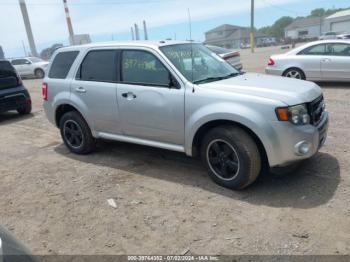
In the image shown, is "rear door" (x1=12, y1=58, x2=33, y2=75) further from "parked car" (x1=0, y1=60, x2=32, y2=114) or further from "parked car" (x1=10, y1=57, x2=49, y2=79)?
"parked car" (x1=0, y1=60, x2=32, y2=114)

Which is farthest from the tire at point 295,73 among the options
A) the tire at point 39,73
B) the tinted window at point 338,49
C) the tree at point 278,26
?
the tree at point 278,26

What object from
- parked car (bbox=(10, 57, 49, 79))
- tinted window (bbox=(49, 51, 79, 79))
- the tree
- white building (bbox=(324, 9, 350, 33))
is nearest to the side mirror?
tinted window (bbox=(49, 51, 79, 79))

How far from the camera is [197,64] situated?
484 centimetres

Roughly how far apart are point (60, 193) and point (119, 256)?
5.73ft

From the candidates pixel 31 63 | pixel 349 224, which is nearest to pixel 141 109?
pixel 349 224

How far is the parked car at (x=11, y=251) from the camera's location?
1796mm

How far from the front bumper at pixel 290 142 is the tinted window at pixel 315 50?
7.71m

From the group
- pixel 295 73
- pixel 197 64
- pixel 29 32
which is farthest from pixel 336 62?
pixel 29 32

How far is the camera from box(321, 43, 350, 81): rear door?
10.3 meters

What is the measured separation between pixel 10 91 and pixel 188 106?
6863 mm

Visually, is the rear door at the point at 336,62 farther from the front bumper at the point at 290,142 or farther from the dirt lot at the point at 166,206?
the front bumper at the point at 290,142

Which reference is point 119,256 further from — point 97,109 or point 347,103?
point 347,103

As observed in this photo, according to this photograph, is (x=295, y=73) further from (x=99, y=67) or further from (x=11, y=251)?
(x=11, y=251)

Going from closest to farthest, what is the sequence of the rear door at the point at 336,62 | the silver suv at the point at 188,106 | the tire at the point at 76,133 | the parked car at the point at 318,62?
the silver suv at the point at 188,106
the tire at the point at 76,133
the rear door at the point at 336,62
the parked car at the point at 318,62
